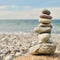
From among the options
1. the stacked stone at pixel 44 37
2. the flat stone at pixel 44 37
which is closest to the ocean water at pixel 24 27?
the stacked stone at pixel 44 37

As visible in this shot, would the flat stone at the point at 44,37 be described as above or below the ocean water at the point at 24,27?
above

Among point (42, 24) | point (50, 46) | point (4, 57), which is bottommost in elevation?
point (4, 57)

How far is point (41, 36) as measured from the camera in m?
8.30

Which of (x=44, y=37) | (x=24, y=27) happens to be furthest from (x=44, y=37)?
(x=24, y=27)

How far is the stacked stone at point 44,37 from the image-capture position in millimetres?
8258

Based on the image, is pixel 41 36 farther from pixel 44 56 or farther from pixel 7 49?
pixel 7 49

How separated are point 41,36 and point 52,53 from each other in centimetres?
57

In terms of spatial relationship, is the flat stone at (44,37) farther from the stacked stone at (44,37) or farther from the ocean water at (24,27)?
the ocean water at (24,27)

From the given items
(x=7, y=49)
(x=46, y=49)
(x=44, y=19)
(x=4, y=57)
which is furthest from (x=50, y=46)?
(x=7, y=49)

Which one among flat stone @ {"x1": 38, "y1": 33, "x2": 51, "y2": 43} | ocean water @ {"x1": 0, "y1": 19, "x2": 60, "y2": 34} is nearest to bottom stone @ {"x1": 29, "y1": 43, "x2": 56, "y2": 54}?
flat stone @ {"x1": 38, "y1": 33, "x2": 51, "y2": 43}

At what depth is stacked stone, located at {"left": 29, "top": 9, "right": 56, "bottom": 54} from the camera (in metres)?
8.26

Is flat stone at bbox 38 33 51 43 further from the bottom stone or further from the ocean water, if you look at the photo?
the ocean water

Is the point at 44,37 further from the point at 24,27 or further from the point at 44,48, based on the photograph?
the point at 24,27

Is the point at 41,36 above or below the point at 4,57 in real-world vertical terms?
above
